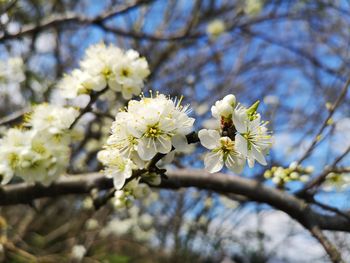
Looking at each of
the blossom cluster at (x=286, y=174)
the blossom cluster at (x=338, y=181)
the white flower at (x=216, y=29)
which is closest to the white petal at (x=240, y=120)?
the blossom cluster at (x=286, y=174)

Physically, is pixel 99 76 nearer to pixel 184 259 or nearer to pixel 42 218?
pixel 184 259

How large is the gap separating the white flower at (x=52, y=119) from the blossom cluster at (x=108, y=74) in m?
0.11

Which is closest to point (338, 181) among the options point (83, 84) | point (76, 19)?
point (83, 84)

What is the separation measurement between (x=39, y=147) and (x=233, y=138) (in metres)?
0.96

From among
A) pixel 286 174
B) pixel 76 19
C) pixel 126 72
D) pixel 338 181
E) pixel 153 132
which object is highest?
pixel 76 19

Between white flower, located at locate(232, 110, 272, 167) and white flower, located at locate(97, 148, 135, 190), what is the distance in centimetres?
35

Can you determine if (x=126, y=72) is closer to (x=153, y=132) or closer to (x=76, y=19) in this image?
(x=153, y=132)

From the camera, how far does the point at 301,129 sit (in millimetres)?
4215

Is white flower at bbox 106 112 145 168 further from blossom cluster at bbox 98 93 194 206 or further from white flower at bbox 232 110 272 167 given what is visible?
white flower at bbox 232 110 272 167

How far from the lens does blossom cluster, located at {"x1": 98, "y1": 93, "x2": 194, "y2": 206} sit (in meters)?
1.12

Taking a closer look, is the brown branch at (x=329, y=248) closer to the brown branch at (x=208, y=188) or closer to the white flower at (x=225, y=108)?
the brown branch at (x=208, y=188)

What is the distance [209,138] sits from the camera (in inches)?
43.7

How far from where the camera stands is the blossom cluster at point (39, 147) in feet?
5.50

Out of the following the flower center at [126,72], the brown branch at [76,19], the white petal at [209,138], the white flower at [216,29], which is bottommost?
the white petal at [209,138]
